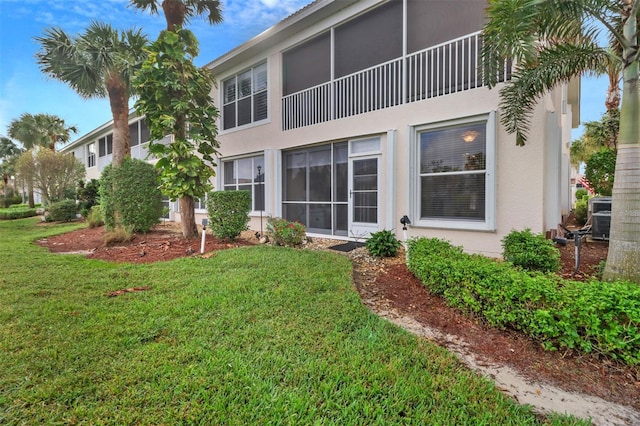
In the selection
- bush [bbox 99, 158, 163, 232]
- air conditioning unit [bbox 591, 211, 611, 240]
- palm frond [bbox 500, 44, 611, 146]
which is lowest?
air conditioning unit [bbox 591, 211, 611, 240]

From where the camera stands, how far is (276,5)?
958 cm

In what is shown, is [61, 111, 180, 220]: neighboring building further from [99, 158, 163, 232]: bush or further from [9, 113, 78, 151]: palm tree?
[99, 158, 163, 232]: bush

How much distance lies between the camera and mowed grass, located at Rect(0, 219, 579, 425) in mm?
2002

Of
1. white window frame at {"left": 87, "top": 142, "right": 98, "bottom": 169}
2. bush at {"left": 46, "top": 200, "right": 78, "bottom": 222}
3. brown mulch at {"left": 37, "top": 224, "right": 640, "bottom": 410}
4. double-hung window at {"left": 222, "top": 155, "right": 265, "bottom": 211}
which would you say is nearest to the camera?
brown mulch at {"left": 37, "top": 224, "right": 640, "bottom": 410}

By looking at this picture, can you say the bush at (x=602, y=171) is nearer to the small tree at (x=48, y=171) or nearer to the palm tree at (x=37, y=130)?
the small tree at (x=48, y=171)

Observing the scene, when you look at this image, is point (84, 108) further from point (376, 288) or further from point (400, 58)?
point (376, 288)

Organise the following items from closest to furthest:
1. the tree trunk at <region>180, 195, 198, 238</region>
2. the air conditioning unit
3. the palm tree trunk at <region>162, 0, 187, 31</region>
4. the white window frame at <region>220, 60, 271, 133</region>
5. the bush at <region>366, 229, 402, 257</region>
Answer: the bush at <region>366, 229, 402, 257</region>, the air conditioning unit, the palm tree trunk at <region>162, 0, 187, 31</region>, the tree trunk at <region>180, 195, 198, 238</region>, the white window frame at <region>220, 60, 271, 133</region>

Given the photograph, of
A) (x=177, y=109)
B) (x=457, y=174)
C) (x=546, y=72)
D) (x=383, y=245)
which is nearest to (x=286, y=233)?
(x=383, y=245)

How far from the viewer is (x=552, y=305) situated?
9.38 feet

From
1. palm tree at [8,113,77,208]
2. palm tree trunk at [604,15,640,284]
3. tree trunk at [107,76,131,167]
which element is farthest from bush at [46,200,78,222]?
palm tree trunk at [604,15,640,284]

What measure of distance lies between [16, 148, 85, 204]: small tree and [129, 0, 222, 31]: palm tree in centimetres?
1255

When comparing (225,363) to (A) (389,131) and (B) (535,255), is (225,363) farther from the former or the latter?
(A) (389,131)

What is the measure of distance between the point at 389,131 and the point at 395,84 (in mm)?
1216

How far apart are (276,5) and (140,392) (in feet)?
35.7
